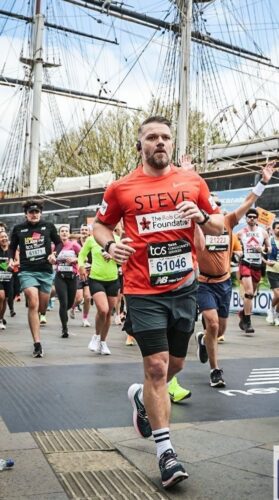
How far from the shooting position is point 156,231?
13.3 ft

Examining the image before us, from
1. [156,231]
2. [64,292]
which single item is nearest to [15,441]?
[156,231]

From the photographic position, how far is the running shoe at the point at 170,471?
11.5 feet

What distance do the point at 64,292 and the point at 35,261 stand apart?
8.86 feet

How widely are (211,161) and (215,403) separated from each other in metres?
23.1

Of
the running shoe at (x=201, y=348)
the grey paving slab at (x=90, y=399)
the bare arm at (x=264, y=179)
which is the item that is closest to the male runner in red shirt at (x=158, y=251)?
the grey paving slab at (x=90, y=399)

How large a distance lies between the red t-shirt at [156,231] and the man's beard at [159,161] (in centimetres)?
7

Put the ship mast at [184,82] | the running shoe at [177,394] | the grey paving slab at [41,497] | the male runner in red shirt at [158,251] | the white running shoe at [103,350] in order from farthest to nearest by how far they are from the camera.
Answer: the ship mast at [184,82]
the white running shoe at [103,350]
the running shoe at [177,394]
the male runner in red shirt at [158,251]
the grey paving slab at [41,497]

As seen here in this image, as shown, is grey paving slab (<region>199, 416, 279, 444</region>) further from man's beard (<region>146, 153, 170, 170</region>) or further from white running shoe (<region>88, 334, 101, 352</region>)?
white running shoe (<region>88, 334, 101, 352</region>)

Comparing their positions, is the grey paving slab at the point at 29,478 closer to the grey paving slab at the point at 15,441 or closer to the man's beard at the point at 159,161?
the grey paving slab at the point at 15,441

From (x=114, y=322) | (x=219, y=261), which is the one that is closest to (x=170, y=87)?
(x=114, y=322)

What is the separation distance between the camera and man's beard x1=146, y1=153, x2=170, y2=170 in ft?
13.4

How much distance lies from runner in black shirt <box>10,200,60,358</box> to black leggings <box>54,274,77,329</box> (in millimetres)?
2171

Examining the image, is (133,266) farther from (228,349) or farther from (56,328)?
(56,328)

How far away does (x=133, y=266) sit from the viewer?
13.4 feet
